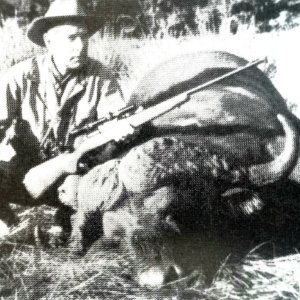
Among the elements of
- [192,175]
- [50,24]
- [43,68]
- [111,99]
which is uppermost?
[50,24]

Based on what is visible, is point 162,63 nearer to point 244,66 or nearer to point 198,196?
point 244,66

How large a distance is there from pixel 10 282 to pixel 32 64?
2.58ft

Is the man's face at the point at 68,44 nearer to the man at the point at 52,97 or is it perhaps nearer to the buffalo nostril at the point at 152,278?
the man at the point at 52,97

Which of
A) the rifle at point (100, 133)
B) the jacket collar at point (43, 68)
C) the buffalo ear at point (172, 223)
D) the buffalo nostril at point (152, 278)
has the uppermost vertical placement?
the jacket collar at point (43, 68)

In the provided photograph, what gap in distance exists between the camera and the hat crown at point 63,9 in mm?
1719

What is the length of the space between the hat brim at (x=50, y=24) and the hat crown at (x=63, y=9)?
0.04ft

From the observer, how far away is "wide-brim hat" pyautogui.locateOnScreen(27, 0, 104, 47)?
5.64 feet

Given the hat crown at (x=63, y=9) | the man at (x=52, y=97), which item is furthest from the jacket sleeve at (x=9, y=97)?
the hat crown at (x=63, y=9)

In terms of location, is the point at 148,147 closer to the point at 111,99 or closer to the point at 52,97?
the point at 111,99

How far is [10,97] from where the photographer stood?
177cm

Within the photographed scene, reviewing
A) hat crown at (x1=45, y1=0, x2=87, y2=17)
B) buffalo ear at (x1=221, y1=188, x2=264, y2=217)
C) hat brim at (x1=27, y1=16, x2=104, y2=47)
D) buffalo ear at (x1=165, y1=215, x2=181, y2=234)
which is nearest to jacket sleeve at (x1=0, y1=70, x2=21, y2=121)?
hat brim at (x1=27, y1=16, x2=104, y2=47)

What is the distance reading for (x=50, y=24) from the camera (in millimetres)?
1731

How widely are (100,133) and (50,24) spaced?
1.41 ft

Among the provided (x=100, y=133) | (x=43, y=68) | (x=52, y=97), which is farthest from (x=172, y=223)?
(x=43, y=68)
